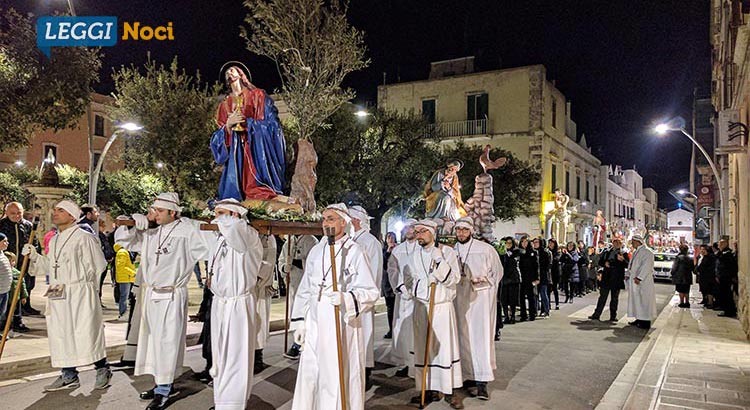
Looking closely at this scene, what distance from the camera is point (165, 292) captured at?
6.13 meters

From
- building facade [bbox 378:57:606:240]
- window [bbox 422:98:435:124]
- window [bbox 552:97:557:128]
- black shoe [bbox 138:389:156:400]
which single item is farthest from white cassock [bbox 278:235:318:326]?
window [bbox 552:97:557:128]

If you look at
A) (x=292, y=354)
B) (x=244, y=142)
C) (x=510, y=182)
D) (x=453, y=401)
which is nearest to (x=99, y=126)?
(x=510, y=182)

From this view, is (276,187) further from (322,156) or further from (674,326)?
(322,156)

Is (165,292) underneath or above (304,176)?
underneath

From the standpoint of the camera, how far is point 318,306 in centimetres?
510

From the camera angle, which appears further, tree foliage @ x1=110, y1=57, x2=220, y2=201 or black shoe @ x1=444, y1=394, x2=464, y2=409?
tree foliage @ x1=110, y1=57, x2=220, y2=201

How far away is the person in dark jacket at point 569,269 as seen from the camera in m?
18.2

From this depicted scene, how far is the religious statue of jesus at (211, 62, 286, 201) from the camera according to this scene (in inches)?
328

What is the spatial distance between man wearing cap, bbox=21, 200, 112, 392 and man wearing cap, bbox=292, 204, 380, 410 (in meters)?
2.75

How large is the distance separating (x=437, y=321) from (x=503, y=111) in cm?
2915

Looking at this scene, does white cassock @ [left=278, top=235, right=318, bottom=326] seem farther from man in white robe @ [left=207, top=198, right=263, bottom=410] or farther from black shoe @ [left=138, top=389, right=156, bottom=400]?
man in white robe @ [left=207, top=198, right=263, bottom=410]

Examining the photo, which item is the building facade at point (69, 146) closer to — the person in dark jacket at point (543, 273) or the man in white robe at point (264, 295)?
the person in dark jacket at point (543, 273)

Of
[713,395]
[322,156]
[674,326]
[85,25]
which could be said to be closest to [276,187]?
[713,395]

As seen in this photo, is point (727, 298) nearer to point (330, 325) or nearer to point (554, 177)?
point (330, 325)
